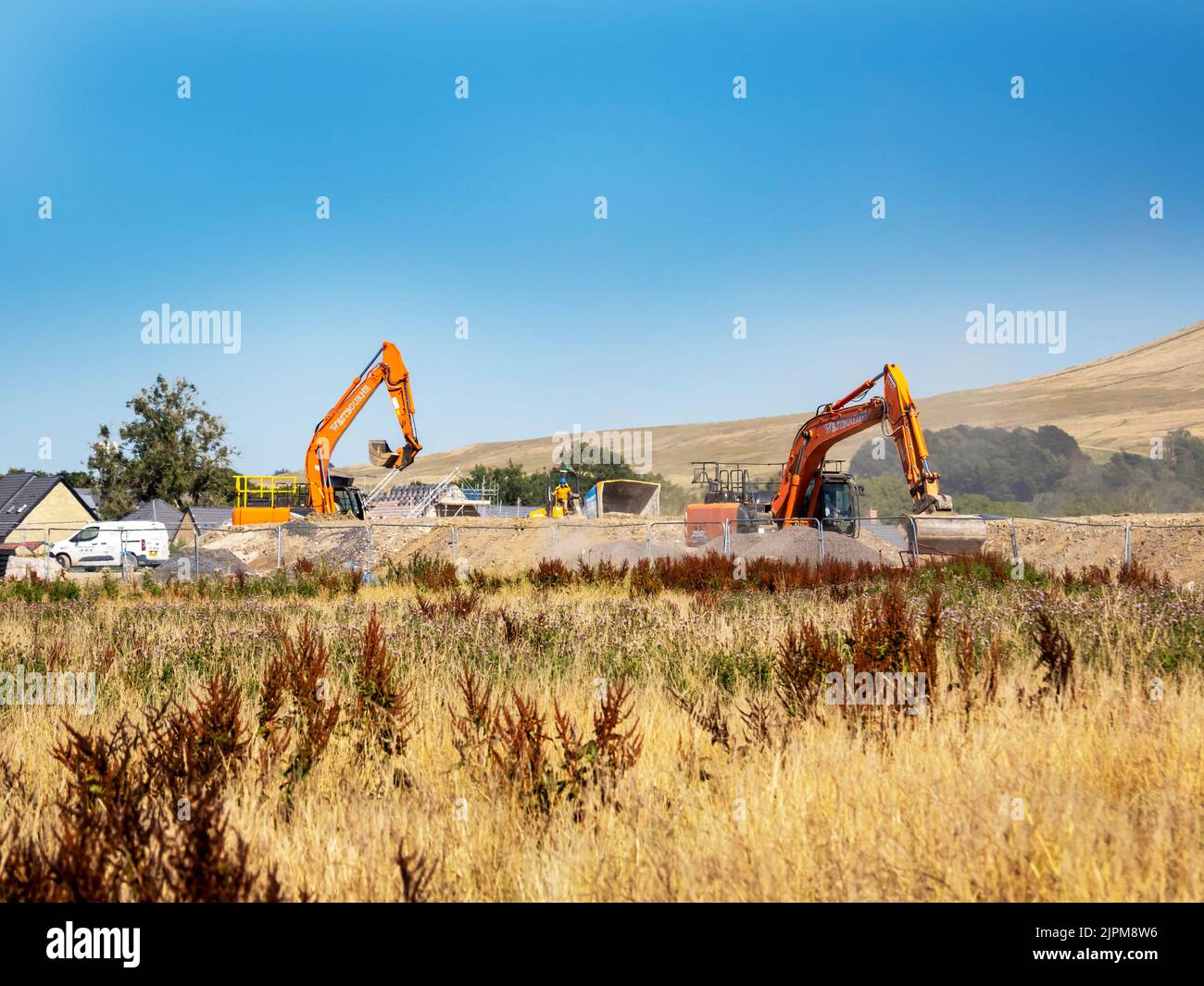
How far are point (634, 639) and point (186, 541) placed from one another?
47.2 metres

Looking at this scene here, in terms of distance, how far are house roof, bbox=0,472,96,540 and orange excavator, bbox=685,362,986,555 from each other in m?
40.5

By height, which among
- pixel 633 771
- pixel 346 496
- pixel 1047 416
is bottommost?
pixel 633 771

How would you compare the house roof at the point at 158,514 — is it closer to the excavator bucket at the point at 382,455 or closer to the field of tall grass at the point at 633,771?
the excavator bucket at the point at 382,455

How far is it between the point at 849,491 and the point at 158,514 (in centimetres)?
5051

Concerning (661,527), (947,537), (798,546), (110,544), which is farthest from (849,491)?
(110,544)

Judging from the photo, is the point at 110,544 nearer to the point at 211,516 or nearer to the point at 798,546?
the point at 211,516

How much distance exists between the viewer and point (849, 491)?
86.8 ft

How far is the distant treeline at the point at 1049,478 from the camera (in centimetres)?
5575

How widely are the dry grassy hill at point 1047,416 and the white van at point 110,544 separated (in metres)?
72.0

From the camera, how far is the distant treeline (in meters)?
55.8

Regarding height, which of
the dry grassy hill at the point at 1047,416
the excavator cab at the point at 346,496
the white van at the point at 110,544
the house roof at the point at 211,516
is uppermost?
the dry grassy hill at the point at 1047,416

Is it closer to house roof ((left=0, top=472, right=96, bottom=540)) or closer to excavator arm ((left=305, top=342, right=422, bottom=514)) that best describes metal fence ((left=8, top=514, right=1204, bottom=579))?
excavator arm ((left=305, top=342, right=422, bottom=514))

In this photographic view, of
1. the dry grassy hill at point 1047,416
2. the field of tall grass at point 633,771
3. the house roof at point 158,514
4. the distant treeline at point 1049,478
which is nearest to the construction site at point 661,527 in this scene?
the field of tall grass at point 633,771
